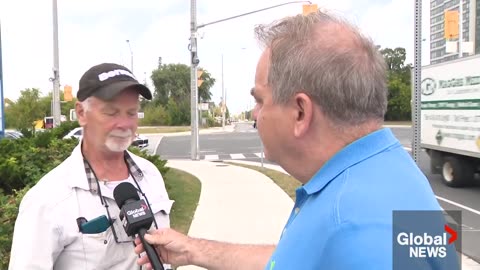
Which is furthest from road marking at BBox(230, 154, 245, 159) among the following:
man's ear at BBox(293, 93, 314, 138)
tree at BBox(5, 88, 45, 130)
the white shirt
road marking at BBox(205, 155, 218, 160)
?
tree at BBox(5, 88, 45, 130)

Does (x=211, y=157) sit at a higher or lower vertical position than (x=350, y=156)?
lower

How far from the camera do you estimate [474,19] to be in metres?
19.0

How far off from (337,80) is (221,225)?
687 cm

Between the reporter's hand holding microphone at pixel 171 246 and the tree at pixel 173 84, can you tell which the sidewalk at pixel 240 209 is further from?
the tree at pixel 173 84

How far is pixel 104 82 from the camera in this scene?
214cm

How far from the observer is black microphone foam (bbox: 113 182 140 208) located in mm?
1945

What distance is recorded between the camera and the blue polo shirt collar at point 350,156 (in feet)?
3.76

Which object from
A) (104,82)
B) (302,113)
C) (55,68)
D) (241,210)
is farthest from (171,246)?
(55,68)

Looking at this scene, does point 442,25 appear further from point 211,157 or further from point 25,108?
point 25,108

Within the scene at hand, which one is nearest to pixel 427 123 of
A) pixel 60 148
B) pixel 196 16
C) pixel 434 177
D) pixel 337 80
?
pixel 434 177

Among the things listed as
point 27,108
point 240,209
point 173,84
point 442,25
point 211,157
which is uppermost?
point 173,84

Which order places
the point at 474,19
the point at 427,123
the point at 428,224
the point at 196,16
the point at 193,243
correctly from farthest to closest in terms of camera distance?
the point at 196,16 → the point at 474,19 → the point at 427,123 → the point at 193,243 → the point at 428,224

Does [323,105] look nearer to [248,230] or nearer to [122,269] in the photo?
[122,269]

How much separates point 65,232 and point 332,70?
1242 millimetres
